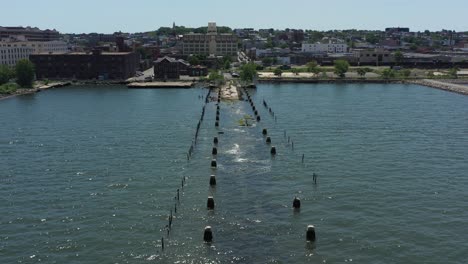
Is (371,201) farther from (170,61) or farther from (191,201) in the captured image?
(170,61)

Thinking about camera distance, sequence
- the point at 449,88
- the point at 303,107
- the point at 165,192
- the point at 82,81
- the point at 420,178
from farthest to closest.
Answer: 1. the point at 82,81
2. the point at 449,88
3. the point at 303,107
4. the point at 420,178
5. the point at 165,192

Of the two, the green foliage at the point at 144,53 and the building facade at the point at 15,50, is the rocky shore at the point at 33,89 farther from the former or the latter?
the green foliage at the point at 144,53

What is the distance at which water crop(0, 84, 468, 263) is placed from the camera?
2789cm

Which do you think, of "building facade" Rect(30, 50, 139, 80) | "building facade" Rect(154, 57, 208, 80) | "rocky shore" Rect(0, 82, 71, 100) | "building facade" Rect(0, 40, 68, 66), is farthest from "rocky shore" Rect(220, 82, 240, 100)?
"building facade" Rect(0, 40, 68, 66)

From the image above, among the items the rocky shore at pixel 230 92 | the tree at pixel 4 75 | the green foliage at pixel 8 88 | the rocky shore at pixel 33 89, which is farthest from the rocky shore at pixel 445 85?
the tree at pixel 4 75

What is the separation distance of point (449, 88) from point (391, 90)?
34.8ft

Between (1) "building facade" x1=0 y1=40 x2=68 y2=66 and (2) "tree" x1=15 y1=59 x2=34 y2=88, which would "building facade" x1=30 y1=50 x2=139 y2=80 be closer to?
(1) "building facade" x1=0 y1=40 x2=68 y2=66

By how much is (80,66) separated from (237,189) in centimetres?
9937

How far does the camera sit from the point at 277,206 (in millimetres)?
33781

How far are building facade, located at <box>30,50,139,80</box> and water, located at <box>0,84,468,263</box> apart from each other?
5669 centimetres

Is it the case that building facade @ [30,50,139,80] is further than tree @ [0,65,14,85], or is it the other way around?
building facade @ [30,50,139,80]

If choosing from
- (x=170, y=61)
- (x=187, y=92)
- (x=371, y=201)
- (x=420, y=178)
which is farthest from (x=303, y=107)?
(x=170, y=61)

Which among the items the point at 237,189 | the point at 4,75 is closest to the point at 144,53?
the point at 4,75

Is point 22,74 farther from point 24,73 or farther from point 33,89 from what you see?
point 33,89
